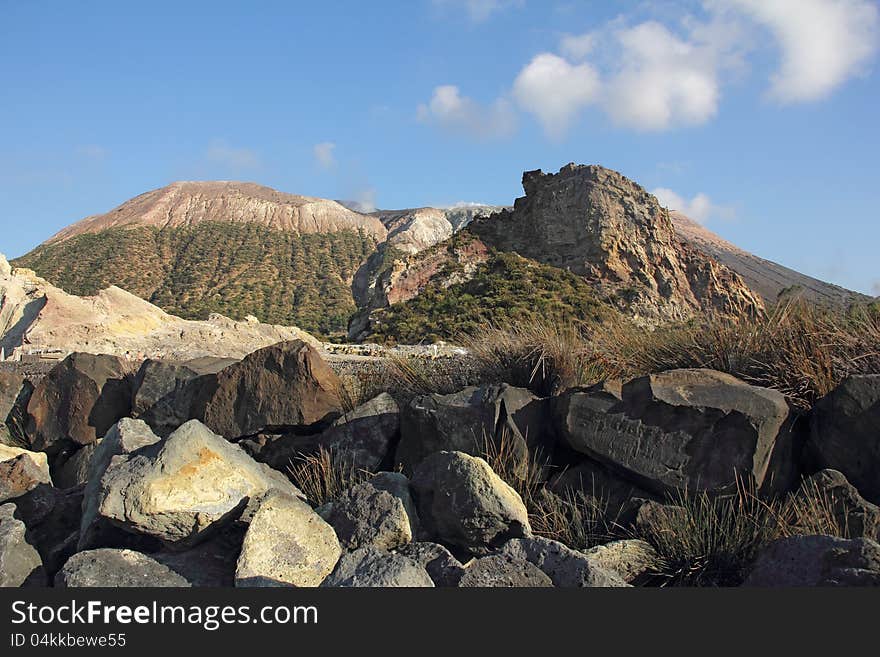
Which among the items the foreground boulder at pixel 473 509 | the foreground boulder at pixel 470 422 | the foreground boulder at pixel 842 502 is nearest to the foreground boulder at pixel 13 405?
the foreground boulder at pixel 470 422

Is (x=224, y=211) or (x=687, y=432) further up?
(x=224, y=211)

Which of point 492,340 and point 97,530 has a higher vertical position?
point 492,340

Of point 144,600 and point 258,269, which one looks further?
point 258,269

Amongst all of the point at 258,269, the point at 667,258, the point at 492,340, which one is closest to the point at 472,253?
the point at 667,258

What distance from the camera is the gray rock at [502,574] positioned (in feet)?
11.1

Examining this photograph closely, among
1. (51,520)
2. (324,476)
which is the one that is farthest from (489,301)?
(51,520)

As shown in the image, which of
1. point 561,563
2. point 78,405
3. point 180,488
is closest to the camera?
point 561,563

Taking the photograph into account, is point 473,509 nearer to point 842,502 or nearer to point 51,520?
point 842,502

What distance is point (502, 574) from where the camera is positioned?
11.2 feet

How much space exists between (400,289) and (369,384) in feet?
53.2

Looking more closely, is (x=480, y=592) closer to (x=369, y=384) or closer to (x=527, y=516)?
(x=527, y=516)

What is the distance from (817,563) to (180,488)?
319cm

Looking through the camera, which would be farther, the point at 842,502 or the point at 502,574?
the point at 842,502

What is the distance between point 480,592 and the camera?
328 centimetres
